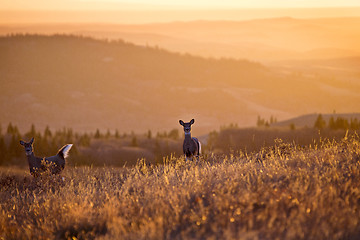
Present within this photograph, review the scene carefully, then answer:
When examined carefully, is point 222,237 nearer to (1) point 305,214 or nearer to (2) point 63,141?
(1) point 305,214

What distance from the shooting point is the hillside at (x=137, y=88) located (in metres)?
110

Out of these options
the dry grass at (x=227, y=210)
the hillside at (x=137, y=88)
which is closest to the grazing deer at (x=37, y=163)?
the dry grass at (x=227, y=210)

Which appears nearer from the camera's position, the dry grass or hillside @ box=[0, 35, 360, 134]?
the dry grass

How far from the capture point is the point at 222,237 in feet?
23.1

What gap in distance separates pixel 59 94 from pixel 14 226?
11876 cm

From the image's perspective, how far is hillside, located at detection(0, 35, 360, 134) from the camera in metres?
110

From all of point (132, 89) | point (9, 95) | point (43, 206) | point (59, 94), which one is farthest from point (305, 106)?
point (43, 206)

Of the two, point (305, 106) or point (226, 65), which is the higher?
point (226, 65)

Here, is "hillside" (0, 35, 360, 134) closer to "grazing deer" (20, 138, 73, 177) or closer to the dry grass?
"grazing deer" (20, 138, 73, 177)

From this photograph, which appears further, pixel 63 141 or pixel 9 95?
pixel 9 95

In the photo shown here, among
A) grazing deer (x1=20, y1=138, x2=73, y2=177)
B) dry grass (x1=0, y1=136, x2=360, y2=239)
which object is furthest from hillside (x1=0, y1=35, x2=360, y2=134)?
dry grass (x1=0, y1=136, x2=360, y2=239)

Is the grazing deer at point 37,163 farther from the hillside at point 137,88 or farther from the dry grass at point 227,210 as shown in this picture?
the hillside at point 137,88

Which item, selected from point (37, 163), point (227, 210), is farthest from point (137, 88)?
point (227, 210)

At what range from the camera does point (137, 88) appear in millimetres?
130875
